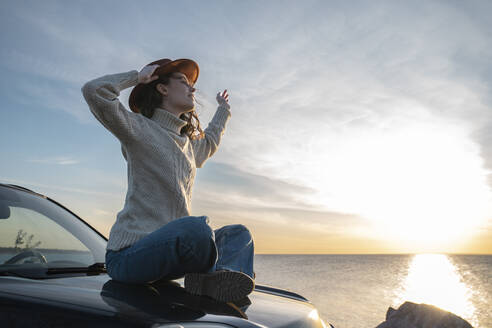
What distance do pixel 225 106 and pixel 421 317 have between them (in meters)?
5.54

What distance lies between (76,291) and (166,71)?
1.80 m

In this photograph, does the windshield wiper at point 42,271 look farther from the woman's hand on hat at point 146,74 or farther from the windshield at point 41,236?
the woman's hand on hat at point 146,74

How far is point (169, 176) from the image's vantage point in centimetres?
216

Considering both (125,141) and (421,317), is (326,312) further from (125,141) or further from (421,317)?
(125,141)

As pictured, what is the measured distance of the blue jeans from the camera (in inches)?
58.7

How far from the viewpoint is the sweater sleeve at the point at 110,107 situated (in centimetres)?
198

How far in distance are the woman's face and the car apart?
100cm

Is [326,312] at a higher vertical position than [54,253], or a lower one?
lower

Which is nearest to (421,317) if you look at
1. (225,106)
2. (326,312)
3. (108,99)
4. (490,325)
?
(225,106)

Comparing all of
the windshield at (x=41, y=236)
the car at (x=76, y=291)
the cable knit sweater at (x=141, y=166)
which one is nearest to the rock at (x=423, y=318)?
the car at (x=76, y=291)

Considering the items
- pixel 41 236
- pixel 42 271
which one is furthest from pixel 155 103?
pixel 42 271

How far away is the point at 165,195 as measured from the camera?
2137 mm

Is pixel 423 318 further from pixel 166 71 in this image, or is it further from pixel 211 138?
pixel 166 71

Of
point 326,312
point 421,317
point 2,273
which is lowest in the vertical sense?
point 326,312
